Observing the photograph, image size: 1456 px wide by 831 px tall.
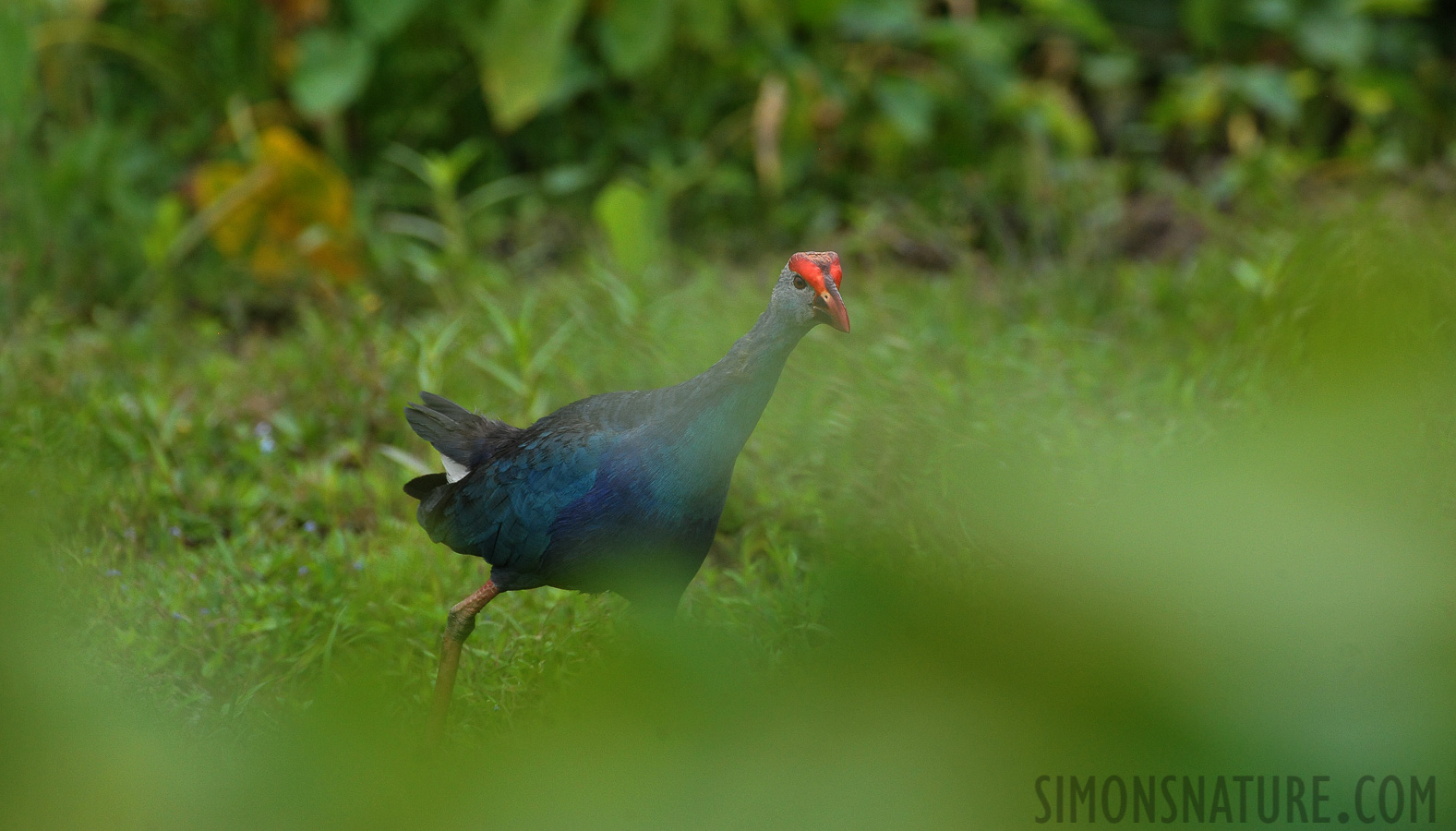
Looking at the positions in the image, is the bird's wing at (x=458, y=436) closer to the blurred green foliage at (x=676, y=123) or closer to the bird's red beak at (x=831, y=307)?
the bird's red beak at (x=831, y=307)

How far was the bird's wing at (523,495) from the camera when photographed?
175cm

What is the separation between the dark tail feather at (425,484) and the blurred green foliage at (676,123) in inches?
82.6

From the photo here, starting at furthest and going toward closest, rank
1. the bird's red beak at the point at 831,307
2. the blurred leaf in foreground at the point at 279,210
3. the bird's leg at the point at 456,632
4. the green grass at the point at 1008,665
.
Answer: the blurred leaf in foreground at the point at 279,210 < the bird's leg at the point at 456,632 < the bird's red beak at the point at 831,307 < the green grass at the point at 1008,665

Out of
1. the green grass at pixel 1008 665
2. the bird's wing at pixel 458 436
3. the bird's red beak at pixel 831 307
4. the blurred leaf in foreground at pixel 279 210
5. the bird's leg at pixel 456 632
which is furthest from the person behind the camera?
the blurred leaf in foreground at pixel 279 210

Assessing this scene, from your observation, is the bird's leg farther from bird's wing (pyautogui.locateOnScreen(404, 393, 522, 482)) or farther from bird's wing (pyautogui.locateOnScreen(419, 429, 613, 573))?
bird's wing (pyautogui.locateOnScreen(404, 393, 522, 482))

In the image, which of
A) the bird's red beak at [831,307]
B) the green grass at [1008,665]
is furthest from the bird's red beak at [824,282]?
the green grass at [1008,665]

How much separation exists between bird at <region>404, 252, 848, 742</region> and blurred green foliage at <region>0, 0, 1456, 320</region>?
2301 mm

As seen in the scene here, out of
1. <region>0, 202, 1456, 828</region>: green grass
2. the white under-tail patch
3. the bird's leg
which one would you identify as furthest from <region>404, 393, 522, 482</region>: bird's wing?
<region>0, 202, 1456, 828</region>: green grass

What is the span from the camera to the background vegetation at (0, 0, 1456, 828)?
53cm

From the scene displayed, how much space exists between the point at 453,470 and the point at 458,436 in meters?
0.05

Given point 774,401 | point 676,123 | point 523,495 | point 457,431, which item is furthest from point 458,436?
point 676,123

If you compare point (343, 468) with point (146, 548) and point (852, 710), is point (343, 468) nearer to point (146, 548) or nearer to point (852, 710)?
point (146, 548)

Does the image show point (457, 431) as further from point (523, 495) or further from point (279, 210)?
point (279, 210)

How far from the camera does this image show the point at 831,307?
5.07ft
